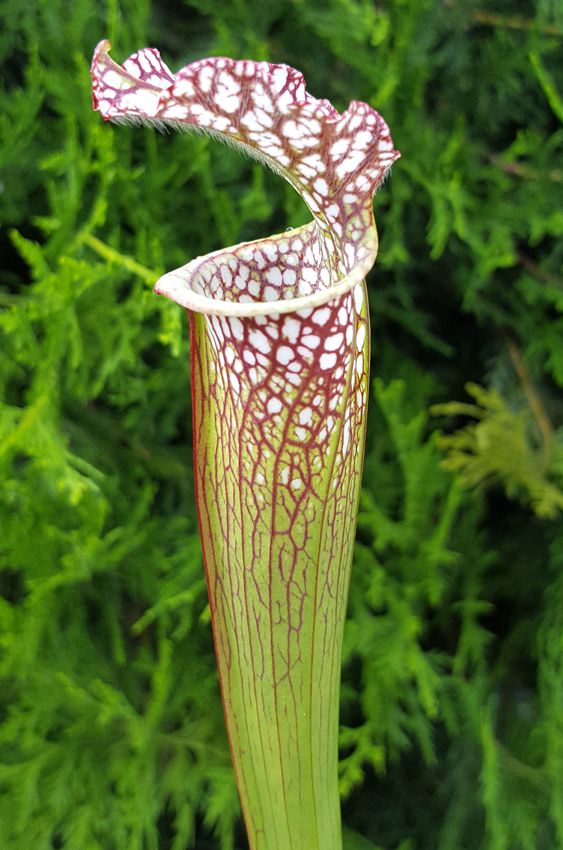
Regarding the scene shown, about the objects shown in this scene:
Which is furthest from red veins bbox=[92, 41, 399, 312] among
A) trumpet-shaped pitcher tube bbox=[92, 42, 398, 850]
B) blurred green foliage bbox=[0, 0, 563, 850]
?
blurred green foliage bbox=[0, 0, 563, 850]

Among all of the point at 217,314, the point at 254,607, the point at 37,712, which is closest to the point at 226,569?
the point at 254,607

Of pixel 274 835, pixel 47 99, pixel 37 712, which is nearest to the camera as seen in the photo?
pixel 274 835

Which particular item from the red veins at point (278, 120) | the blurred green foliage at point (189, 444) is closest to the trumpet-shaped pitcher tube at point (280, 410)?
the red veins at point (278, 120)

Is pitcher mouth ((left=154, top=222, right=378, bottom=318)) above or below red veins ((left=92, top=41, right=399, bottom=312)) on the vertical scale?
below

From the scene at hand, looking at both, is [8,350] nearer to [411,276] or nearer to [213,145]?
[213,145]

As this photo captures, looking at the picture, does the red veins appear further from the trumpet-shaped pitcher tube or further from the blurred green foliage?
the blurred green foliage

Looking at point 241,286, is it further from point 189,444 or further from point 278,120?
point 189,444

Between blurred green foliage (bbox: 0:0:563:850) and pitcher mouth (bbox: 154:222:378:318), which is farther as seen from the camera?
blurred green foliage (bbox: 0:0:563:850)
